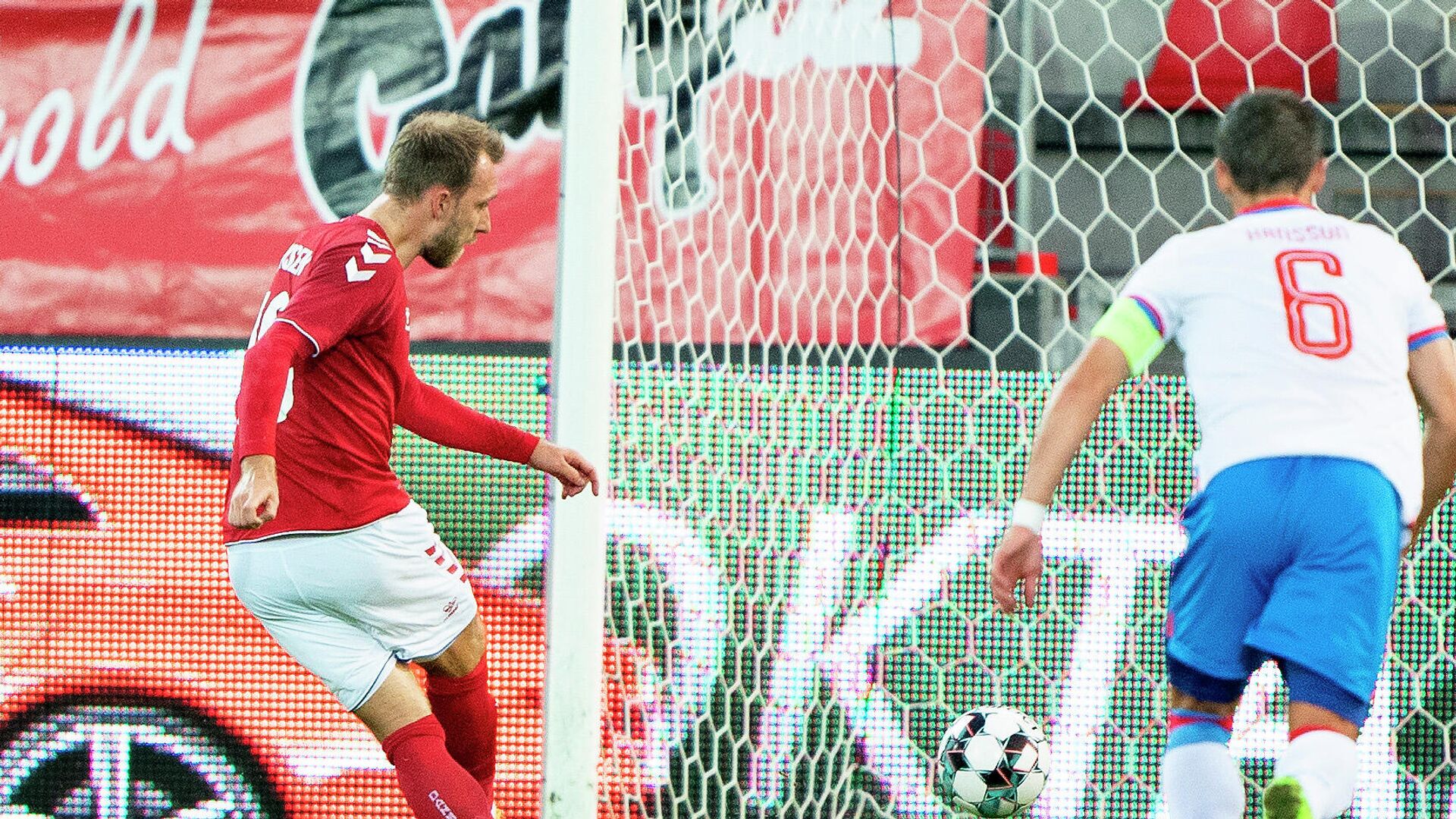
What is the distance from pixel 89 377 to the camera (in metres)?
3.71

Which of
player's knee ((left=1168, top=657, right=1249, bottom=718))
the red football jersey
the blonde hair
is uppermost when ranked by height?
the blonde hair

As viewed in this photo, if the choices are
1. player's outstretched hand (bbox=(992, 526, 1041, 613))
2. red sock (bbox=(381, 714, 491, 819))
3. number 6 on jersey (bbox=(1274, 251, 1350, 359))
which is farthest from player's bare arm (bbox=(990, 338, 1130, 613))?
red sock (bbox=(381, 714, 491, 819))

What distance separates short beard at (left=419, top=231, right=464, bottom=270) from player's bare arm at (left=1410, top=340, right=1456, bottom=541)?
5.42 ft

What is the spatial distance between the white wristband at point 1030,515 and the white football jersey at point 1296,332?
0.92 ft

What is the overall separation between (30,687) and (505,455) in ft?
4.87

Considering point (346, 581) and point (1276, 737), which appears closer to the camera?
point (346, 581)

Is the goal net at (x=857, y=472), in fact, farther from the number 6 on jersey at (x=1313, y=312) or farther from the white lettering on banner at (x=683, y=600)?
the number 6 on jersey at (x=1313, y=312)

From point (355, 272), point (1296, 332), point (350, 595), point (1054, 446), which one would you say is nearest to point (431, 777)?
point (350, 595)

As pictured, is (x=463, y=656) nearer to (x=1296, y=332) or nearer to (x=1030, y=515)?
(x=1030, y=515)

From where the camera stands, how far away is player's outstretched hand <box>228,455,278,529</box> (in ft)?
7.77

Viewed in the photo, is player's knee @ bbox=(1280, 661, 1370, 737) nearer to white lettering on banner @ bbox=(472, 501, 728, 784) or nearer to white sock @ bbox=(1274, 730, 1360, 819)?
white sock @ bbox=(1274, 730, 1360, 819)

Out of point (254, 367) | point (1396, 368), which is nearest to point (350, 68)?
point (254, 367)

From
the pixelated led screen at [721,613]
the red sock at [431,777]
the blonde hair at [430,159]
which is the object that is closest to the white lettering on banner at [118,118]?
the pixelated led screen at [721,613]

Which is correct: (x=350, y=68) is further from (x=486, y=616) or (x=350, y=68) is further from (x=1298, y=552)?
(x=1298, y=552)
